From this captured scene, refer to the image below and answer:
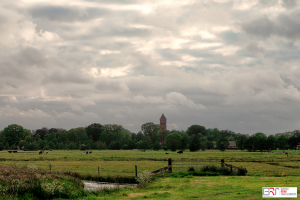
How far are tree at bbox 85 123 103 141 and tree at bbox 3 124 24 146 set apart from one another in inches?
1780

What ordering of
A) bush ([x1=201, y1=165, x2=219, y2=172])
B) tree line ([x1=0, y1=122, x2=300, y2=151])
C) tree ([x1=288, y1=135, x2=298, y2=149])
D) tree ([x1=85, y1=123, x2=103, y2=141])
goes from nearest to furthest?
bush ([x1=201, y1=165, x2=219, y2=172]), tree line ([x1=0, y1=122, x2=300, y2=151]), tree ([x1=288, y1=135, x2=298, y2=149]), tree ([x1=85, y1=123, x2=103, y2=141])

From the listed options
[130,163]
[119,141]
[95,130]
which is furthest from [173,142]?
[130,163]

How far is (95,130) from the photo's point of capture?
635 feet

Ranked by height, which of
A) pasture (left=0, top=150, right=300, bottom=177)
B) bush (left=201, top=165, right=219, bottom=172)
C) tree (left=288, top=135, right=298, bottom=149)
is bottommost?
tree (left=288, top=135, right=298, bottom=149)

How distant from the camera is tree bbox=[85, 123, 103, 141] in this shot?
632 feet

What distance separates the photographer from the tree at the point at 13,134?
526 feet

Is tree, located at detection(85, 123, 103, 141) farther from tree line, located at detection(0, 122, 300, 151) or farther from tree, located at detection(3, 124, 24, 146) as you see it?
tree, located at detection(3, 124, 24, 146)

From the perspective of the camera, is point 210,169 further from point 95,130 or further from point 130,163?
point 95,130

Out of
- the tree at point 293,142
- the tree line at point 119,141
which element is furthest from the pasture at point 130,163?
the tree at point 293,142

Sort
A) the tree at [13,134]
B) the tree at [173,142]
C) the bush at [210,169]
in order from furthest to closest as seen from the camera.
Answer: the tree at [13,134] → the tree at [173,142] → the bush at [210,169]

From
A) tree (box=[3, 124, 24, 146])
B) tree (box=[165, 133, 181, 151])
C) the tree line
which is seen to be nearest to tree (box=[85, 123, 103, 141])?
the tree line

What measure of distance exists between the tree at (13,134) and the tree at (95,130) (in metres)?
45.2

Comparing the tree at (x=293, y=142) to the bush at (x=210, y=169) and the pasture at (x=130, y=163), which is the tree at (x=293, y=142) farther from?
the bush at (x=210, y=169)

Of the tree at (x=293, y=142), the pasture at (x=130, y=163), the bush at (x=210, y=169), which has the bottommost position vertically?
the tree at (x=293, y=142)
